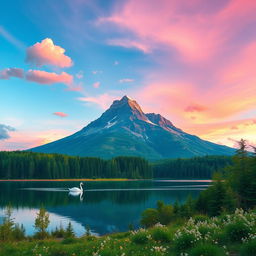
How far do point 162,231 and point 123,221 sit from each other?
36.8 metres

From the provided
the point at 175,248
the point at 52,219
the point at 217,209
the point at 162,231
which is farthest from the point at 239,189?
the point at 52,219

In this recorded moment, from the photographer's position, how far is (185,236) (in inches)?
515

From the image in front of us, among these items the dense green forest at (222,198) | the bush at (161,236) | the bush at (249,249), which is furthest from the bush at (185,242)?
the dense green forest at (222,198)

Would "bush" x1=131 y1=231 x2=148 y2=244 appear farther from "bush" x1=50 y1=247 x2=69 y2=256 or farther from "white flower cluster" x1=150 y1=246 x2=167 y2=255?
"bush" x1=50 y1=247 x2=69 y2=256

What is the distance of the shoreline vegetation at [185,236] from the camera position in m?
12.7

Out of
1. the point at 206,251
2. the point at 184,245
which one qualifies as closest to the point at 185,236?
the point at 184,245

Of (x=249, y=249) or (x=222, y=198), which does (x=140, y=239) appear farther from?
(x=222, y=198)

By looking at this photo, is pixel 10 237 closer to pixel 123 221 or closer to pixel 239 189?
pixel 123 221

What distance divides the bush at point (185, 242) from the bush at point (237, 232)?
6.30 feet

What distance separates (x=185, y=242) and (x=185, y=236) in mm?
260

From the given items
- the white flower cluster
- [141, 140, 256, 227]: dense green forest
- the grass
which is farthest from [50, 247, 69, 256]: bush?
[141, 140, 256, 227]: dense green forest

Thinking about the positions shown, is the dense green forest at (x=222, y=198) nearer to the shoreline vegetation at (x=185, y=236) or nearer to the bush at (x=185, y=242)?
the shoreline vegetation at (x=185, y=236)

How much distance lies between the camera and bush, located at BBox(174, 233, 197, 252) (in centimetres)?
1283

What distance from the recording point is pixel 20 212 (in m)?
59.2
